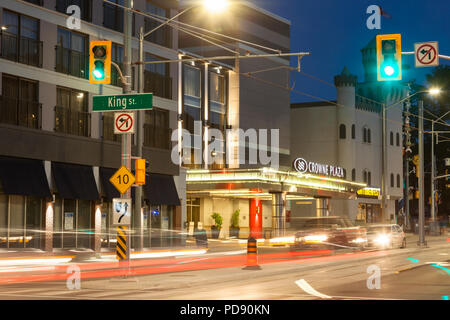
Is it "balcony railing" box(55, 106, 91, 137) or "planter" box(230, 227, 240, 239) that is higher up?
"balcony railing" box(55, 106, 91, 137)

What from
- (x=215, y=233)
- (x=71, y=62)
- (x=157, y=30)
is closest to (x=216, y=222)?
(x=215, y=233)

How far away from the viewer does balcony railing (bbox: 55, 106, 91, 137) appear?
3497cm

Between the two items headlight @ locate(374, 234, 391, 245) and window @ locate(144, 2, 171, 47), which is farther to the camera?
window @ locate(144, 2, 171, 47)

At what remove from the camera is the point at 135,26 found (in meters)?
39.5

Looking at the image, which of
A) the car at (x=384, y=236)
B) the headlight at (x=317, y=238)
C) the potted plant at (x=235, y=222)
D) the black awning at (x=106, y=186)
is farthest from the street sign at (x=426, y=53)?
the potted plant at (x=235, y=222)

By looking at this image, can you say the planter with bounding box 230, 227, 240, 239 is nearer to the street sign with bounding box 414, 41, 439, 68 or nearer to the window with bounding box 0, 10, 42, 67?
the window with bounding box 0, 10, 42, 67

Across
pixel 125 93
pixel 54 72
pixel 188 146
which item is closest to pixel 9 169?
pixel 54 72

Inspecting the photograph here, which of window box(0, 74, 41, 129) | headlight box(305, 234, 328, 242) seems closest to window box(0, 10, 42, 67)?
window box(0, 74, 41, 129)

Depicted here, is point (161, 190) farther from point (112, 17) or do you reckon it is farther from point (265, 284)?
point (265, 284)

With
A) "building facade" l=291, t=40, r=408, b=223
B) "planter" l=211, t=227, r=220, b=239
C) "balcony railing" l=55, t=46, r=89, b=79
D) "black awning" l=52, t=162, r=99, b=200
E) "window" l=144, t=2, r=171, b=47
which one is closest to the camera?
"black awning" l=52, t=162, r=99, b=200

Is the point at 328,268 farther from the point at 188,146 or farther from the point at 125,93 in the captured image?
the point at 188,146

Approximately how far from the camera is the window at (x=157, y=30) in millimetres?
41062

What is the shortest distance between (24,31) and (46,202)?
7.61 m

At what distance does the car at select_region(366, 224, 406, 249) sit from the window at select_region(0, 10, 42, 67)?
60.2 feet
